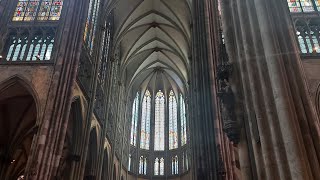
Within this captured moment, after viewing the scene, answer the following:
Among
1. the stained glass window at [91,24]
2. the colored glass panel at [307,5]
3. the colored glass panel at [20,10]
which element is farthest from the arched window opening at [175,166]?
the colored glass panel at [307,5]

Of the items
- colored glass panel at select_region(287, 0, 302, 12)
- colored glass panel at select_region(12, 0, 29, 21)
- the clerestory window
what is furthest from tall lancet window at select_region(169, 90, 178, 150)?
colored glass panel at select_region(287, 0, 302, 12)

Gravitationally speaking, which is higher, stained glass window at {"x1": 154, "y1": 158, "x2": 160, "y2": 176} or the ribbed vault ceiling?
the ribbed vault ceiling

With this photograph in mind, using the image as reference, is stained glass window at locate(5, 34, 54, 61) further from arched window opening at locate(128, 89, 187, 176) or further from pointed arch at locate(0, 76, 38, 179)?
arched window opening at locate(128, 89, 187, 176)

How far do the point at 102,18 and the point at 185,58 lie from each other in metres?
10.5

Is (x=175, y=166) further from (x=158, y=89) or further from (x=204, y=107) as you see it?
(x=204, y=107)

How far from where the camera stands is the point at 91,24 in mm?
20156

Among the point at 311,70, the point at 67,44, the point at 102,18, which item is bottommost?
the point at 311,70

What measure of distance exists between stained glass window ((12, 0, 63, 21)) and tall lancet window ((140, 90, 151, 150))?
65.4 feet

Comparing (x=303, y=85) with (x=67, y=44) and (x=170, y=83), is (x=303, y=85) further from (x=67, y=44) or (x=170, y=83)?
(x=170, y=83)

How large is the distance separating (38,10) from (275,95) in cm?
1597

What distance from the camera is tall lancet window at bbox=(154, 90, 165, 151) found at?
116 ft

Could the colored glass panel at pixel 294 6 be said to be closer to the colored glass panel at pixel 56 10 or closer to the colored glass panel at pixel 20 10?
the colored glass panel at pixel 56 10

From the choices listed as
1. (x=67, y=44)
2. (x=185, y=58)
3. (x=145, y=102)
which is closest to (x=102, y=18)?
(x=67, y=44)

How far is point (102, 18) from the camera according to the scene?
22.2m
